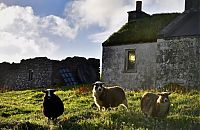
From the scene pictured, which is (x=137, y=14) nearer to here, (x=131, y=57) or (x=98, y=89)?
(x=131, y=57)

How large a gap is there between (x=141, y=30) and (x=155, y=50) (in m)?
3.34

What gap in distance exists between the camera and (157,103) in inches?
578

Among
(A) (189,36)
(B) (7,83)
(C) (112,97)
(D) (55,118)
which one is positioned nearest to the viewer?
(D) (55,118)

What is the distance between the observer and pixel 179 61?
94.8 ft

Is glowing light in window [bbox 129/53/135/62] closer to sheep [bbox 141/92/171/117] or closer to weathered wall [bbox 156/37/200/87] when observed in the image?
weathered wall [bbox 156/37/200/87]

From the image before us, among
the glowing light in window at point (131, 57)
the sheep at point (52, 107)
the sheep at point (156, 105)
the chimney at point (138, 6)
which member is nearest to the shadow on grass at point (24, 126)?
the sheep at point (52, 107)

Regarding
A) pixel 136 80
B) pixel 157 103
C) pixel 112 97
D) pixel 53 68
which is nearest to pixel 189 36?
pixel 136 80

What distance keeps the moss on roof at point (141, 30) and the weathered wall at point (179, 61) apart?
7.41 ft

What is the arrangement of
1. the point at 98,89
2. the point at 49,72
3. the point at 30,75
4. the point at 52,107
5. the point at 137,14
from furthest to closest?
the point at 30,75, the point at 49,72, the point at 137,14, the point at 98,89, the point at 52,107

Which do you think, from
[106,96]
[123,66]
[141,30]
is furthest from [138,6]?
[106,96]

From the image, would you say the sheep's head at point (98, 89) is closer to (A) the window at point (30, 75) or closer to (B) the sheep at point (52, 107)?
(B) the sheep at point (52, 107)

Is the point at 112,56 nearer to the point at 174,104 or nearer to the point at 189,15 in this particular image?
the point at 189,15

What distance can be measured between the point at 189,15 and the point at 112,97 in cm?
1579

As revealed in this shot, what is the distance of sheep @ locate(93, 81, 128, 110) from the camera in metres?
16.8
